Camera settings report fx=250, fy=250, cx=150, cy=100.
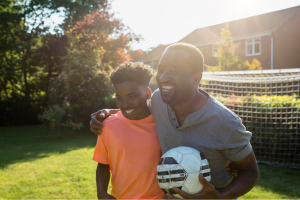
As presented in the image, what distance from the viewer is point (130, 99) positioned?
2.19 metres

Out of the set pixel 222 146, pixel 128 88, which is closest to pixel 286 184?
pixel 222 146

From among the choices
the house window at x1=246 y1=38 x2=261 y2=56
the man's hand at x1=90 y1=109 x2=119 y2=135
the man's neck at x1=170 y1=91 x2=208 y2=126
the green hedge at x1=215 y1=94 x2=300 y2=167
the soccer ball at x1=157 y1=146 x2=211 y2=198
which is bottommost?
the green hedge at x1=215 y1=94 x2=300 y2=167

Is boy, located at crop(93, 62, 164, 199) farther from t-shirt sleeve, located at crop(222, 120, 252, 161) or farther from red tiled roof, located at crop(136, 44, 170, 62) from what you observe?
red tiled roof, located at crop(136, 44, 170, 62)

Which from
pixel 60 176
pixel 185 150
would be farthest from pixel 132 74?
pixel 60 176

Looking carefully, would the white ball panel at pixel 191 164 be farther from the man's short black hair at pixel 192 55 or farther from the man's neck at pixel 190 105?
the man's short black hair at pixel 192 55

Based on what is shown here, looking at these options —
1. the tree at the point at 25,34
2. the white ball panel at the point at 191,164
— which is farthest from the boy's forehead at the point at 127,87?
the tree at the point at 25,34

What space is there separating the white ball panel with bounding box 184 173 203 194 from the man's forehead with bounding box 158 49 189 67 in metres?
0.83

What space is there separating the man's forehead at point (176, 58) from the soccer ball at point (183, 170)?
0.66 meters

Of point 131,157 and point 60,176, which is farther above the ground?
point 131,157

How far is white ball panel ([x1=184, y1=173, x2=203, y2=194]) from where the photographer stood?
1.69 metres

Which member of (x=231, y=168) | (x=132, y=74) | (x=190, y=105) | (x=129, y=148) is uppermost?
(x=132, y=74)

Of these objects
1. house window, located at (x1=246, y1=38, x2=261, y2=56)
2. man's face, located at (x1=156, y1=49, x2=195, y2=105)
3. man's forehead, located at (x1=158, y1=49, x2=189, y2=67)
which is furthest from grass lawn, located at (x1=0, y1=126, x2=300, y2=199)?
house window, located at (x1=246, y1=38, x2=261, y2=56)

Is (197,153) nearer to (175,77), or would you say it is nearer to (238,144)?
(238,144)

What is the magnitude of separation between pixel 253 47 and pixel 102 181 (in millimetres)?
20239
